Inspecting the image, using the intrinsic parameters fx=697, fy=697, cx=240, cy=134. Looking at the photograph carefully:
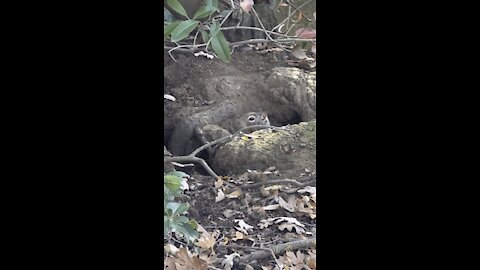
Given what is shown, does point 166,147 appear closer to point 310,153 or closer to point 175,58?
point 175,58

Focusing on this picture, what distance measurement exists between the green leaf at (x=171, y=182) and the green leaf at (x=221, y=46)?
43 cm

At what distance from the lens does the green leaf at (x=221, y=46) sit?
2.31 m

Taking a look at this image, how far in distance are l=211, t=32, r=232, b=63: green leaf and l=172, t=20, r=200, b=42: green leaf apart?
0.28 ft

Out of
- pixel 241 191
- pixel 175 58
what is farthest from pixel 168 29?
pixel 241 191

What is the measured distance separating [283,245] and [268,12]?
Answer: 79 cm

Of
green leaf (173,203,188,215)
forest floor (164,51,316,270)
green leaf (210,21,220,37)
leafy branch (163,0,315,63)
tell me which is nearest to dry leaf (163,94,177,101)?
forest floor (164,51,316,270)

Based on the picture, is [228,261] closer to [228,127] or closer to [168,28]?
[228,127]

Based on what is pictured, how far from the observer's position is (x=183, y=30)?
228 centimetres

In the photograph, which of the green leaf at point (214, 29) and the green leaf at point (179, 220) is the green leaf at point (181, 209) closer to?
the green leaf at point (179, 220)

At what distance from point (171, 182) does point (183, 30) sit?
19.6 inches

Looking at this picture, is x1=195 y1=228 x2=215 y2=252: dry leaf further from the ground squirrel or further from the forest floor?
the ground squirrel
